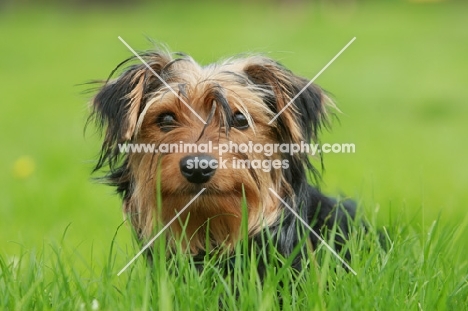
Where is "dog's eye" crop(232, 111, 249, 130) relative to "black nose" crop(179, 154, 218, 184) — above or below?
above

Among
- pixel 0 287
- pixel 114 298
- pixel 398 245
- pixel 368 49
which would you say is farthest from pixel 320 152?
pixel 368 49

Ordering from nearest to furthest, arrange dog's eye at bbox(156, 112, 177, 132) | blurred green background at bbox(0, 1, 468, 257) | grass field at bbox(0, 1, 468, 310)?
grass field at bbox(0, 1, 468, 310), dog's eye at bbox(156, 112, 177, 132), blurred green background at bbox(0, 1, 468, 257)

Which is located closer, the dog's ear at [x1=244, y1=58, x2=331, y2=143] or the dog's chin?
the dog's chin

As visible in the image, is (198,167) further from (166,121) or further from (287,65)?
(287,65)

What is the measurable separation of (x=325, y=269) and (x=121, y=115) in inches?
58.5

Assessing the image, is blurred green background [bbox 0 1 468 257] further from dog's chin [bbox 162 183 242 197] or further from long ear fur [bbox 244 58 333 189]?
dog's chin [bbox 162 183 242 197]

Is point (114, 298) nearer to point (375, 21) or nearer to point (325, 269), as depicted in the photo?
point (325, 269)

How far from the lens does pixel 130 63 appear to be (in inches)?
198

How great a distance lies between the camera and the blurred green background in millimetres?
7480

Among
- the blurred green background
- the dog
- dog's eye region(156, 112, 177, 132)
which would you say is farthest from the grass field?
dog's eye region(156, 112, 177, 132)

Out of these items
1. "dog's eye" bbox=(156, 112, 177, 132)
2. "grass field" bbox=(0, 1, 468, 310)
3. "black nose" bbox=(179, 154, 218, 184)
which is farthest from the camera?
"dog's eye" bbox=(156, 112, 177, 132)

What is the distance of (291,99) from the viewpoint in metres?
4.61

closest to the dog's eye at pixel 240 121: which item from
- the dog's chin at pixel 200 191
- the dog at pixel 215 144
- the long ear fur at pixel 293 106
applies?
the dog at pixel 215 144

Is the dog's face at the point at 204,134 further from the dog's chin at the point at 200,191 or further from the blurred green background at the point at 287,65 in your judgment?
the blurred green background at the point at 287,65
